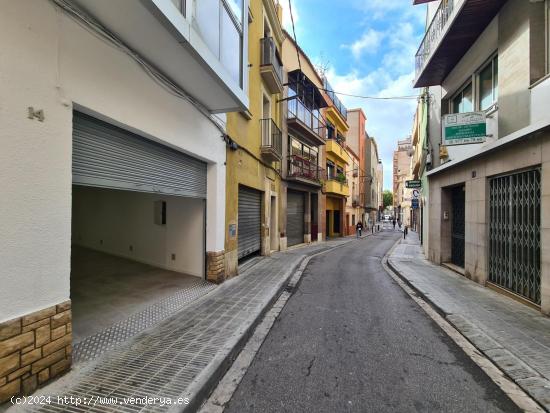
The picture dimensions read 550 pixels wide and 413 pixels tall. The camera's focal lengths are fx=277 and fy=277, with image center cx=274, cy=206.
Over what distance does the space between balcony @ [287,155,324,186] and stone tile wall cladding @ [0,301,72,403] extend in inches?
495

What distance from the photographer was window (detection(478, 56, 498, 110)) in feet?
24.1

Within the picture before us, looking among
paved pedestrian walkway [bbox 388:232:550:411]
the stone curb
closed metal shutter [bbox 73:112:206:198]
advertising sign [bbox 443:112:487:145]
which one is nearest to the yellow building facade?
closed metal shutter [bbox 73:112:206:198]

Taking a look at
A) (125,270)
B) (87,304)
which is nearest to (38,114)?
(87,304)

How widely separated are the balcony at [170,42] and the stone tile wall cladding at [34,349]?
3338 mm

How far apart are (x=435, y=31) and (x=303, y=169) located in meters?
8.76

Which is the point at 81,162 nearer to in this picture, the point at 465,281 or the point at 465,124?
the point at 465,124

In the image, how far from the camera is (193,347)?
11.7ft

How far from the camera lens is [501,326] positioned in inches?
173

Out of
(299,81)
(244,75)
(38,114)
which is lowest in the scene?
(38,114)

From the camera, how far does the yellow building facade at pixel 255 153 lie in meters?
7.91

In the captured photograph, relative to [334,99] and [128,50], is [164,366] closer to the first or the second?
[128,50]

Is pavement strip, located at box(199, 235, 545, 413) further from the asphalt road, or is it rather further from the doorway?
the doorway

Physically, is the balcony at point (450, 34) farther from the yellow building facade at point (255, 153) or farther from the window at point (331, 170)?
the window at point (331, 170)

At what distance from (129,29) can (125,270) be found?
6027mm
